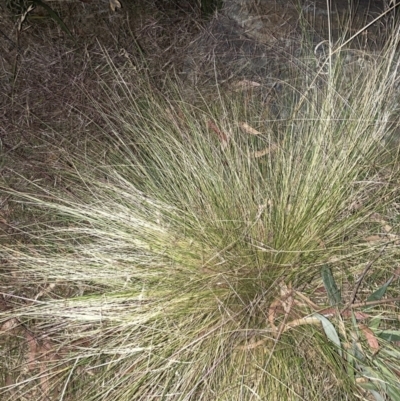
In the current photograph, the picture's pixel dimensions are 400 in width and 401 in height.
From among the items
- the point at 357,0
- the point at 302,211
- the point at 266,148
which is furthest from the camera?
the point at 357,0

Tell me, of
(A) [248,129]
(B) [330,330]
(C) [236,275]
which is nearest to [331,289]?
(B) [330,330]

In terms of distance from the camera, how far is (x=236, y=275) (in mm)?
1318

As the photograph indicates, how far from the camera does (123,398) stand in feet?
4.12

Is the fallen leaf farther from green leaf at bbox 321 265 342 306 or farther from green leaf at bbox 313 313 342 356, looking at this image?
green leaf at bbox 313 313 342 356

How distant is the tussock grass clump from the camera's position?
4.04 feet

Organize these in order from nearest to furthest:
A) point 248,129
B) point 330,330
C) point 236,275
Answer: point 330,330 → point 236,275 → point 248,129

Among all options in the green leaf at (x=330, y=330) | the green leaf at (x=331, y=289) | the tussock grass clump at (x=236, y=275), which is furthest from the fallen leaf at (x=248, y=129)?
the green leaf at (x=330, y=330)

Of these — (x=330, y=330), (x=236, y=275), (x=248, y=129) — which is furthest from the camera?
(x=248, y=129)

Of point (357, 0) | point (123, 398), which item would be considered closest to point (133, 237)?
point (123, 398)

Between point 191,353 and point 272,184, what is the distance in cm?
49

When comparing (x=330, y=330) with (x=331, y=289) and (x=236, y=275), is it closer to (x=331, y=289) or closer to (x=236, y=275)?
(x=331, y=289)

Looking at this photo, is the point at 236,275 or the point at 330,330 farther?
the point at 236,275

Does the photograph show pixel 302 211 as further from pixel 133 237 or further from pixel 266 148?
pixel 133 237

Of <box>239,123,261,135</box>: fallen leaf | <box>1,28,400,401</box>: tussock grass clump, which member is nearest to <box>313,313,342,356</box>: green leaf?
<box>1,28,400,401</box>: tussock grass clump
